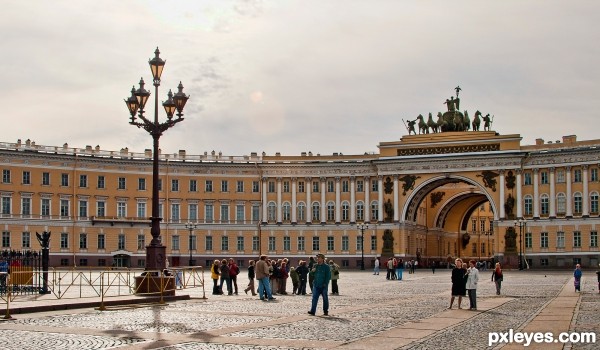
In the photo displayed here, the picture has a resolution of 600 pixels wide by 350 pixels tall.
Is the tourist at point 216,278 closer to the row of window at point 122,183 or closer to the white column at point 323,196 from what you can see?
the row of window at point 122,183

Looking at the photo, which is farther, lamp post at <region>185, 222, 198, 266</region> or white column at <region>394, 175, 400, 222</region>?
white column at <region>394, 175, 400, 222</region>

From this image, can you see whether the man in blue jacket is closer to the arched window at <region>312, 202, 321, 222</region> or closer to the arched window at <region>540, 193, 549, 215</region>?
the arched window at <region>540, 193, 549, 215</region>

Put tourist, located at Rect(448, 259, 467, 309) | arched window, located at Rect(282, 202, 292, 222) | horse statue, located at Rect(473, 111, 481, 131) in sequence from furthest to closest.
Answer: arched window, located at Rect(282, 202, 292, 222)
horse statue, located at Rect(473, 111, 481, 131)
tourist, located at Rect(448, 259, 467, 309)

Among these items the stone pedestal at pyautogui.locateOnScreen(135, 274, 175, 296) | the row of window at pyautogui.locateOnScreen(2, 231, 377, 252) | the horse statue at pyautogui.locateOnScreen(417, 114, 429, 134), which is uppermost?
the horse statue at pyautogui.locateOnScreen(417, 114, 429, 134)

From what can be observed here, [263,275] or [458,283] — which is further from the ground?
[458,283]

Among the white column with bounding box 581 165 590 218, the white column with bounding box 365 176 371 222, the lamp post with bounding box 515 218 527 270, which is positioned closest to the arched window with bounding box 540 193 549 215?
the lamp post with bounding box 515 218 527 270

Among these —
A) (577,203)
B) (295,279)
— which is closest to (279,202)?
(577,203)

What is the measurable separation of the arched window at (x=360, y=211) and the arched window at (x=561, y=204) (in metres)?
20.9

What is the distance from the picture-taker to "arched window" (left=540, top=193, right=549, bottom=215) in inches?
3420

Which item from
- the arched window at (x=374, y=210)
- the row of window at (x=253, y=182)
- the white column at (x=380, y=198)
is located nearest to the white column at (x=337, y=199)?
the row of window at (x=253, y=182)

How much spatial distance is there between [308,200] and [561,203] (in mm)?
27414

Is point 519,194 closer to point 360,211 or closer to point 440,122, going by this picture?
point 440,122

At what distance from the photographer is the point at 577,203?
8506 cm

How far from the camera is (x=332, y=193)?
319 feet
